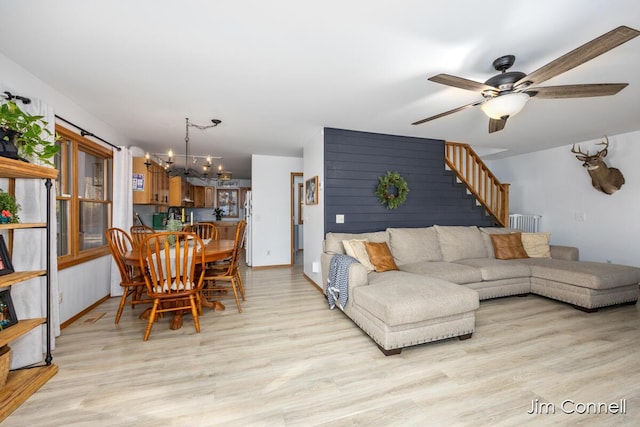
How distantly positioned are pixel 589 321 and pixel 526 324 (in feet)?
2.44

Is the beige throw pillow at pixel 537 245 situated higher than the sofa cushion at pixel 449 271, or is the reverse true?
the beige throw pillow at pixel 537 245

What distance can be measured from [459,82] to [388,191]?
92.7 inches

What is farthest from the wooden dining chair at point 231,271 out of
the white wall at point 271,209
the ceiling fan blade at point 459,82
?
the ceiling fan blade at point 459,82

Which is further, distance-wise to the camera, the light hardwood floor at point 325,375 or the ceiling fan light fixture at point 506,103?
the ceiling fan light fixture at point 506,103

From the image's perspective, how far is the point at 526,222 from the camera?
223 inches

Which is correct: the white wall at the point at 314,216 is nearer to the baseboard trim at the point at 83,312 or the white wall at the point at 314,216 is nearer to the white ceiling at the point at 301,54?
the white ceiling at the point at 301,54

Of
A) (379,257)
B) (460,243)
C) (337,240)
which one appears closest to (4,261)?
(337,240)

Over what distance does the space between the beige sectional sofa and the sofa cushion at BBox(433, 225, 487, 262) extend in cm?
1

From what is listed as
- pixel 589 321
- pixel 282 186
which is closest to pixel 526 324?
pixel 589 321

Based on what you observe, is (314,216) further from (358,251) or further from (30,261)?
(30,261)

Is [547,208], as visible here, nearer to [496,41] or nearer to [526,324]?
[526,324]

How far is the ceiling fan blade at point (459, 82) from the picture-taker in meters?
1.89

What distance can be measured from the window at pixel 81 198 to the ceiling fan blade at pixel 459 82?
362 centimetres

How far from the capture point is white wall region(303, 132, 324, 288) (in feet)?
13.3
